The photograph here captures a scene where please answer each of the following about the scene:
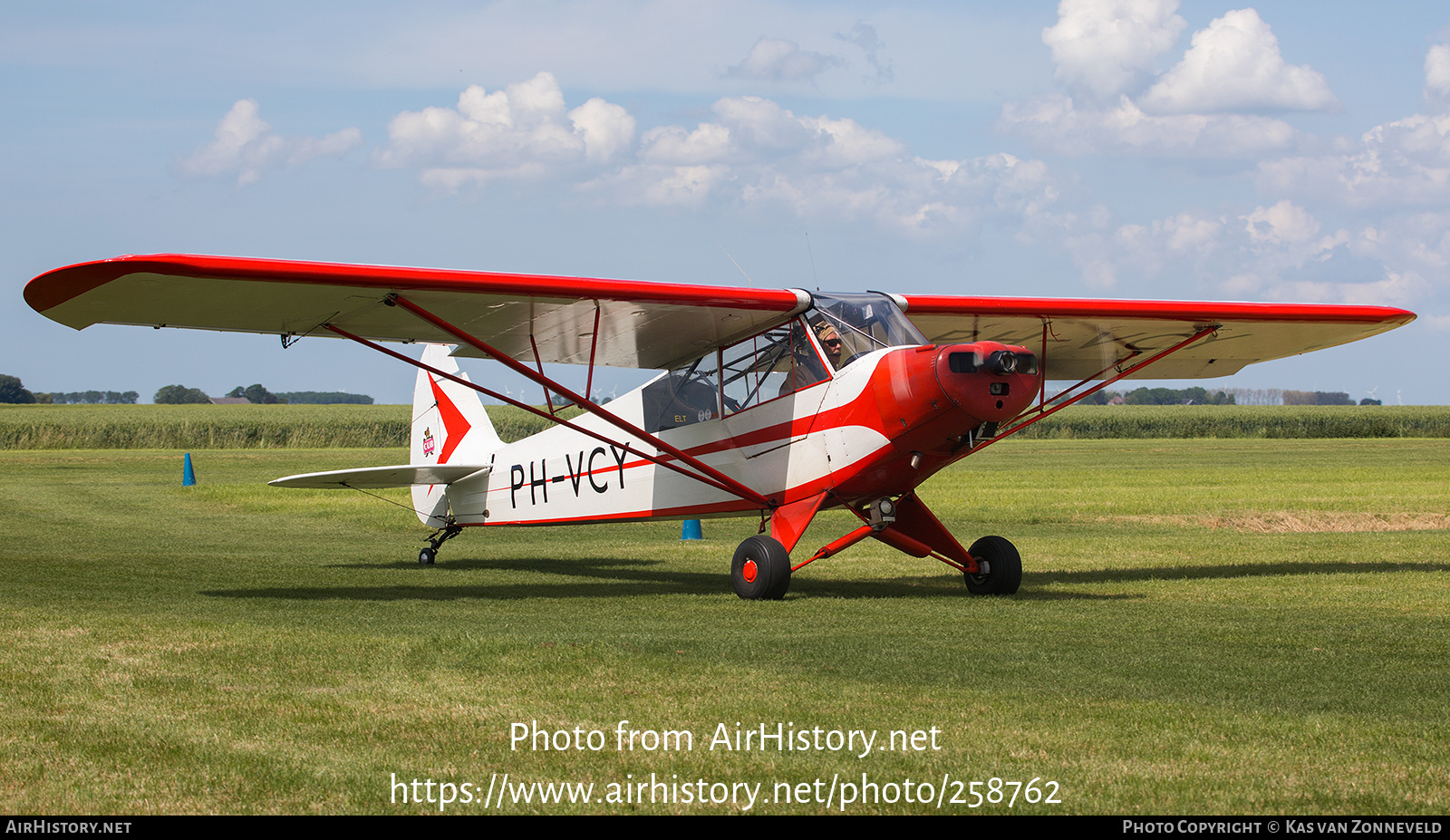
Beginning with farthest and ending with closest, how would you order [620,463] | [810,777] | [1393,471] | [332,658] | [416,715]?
1. [1393,471]
2. [620,463]
3. [332,658]
4. [416,715]
5. [810,777]

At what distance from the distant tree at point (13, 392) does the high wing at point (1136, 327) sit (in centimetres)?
13174

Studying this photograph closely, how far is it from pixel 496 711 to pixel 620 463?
748cm

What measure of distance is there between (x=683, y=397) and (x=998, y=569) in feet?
11.7

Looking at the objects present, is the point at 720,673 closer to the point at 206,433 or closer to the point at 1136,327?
the point at 1136,327

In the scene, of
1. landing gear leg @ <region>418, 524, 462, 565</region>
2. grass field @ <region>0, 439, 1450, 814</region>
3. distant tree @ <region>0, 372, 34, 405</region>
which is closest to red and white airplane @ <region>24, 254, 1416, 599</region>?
grass field @ <region>0, 439, 1450, 814</region>

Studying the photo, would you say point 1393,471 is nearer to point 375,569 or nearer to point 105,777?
point 375,569

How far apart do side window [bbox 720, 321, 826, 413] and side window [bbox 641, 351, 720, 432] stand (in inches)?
7.4

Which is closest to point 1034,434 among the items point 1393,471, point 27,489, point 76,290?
point 1393,471

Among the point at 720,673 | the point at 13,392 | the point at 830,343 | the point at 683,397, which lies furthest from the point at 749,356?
the point at 13,392

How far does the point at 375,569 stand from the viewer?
1434cm

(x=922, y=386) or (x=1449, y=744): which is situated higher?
(x=922, y=386)

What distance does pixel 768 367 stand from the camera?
11789 millimetres

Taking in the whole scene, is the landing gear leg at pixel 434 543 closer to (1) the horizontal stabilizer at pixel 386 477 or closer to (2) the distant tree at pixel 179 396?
(1) the horizontal stabilizer at pixel 386 477

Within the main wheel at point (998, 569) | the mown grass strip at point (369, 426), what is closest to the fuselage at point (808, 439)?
the main wheel at point (998, 569)
